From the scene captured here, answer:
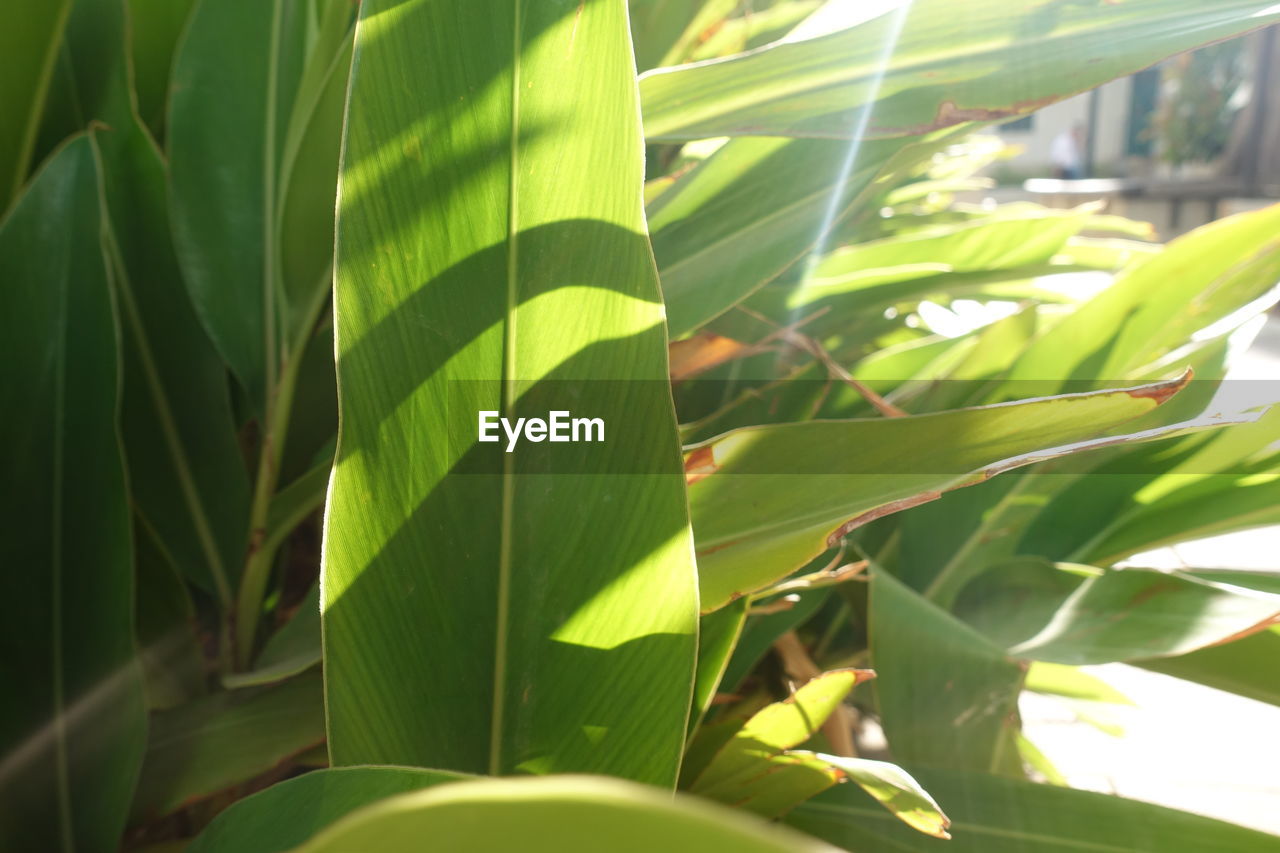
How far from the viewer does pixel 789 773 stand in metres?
0.33

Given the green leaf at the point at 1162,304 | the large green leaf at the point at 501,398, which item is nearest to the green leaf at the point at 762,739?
the large green leaf at the point at 501,398

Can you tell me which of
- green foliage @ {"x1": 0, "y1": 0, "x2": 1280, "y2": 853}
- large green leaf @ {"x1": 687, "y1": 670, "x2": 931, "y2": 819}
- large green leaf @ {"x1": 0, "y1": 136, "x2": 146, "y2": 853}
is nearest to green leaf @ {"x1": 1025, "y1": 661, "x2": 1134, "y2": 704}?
green foliage @ {"x1": 0, "y1": 0, "x2": 1280, "y2": 853}

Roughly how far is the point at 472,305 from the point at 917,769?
0.88 ft

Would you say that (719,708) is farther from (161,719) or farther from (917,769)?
(161,719)

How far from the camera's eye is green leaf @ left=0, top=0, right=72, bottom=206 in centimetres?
42

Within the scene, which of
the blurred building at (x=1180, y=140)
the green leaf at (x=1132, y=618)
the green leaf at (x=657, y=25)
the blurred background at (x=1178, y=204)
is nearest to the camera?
the green leaf at (x=1132, y=618)

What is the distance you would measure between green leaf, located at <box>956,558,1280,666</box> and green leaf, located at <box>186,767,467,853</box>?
0.78 feet

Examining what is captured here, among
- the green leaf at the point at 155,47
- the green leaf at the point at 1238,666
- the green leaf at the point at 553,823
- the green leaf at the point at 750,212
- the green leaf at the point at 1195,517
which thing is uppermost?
the green leaf at the point at 155,47

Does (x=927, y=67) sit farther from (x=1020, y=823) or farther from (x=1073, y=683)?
(x=1073, y=683)

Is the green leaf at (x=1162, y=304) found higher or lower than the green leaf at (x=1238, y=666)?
higher

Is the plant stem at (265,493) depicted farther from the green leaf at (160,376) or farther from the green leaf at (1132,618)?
the green leaf at (1132,618)

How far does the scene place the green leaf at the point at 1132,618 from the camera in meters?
0.31

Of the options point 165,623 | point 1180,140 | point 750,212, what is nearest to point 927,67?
point 750,212

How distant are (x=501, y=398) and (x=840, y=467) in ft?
0.35
